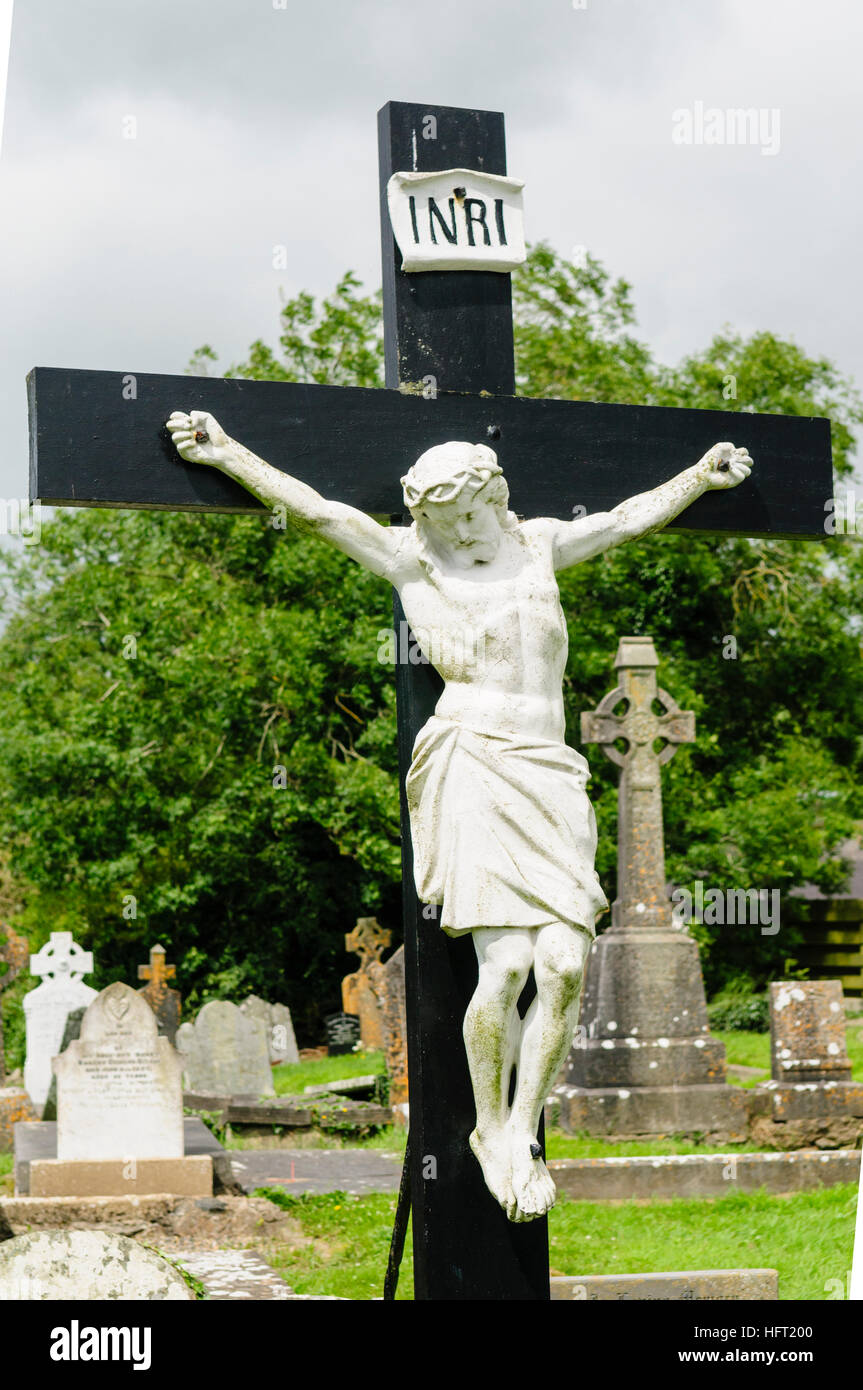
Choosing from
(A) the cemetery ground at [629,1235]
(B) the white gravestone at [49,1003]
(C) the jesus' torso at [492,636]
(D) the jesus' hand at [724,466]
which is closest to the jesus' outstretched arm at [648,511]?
(D) the jesus' hand at [724,466]

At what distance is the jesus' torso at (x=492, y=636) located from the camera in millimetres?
4051

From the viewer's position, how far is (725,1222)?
8781 mm

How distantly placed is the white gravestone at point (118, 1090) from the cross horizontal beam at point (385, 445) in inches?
242

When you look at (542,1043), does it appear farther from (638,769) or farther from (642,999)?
(638,769)

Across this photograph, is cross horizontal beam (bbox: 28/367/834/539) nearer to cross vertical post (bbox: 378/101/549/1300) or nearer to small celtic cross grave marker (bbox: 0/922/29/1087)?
cross vertical post (bbox: 378/101/549/1300)

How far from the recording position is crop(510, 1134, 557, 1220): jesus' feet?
393 cm

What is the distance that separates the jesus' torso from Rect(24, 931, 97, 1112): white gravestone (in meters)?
11.1

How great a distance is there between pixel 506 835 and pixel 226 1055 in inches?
512

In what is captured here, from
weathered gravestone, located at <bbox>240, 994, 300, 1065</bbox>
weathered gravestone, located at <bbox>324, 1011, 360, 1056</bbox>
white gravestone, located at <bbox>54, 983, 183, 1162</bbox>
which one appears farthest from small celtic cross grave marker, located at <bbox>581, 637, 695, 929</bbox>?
weathered gravestone, located at <bbox>324, 1011, 360, 1056</bbox>

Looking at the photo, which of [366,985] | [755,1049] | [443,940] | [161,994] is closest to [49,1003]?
[161,994]

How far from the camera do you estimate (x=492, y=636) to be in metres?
4.08

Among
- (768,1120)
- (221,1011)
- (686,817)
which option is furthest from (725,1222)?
(686,817)
